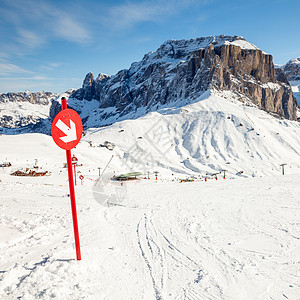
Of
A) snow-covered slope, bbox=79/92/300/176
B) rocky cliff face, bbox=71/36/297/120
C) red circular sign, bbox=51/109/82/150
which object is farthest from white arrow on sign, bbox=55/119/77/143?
rocky cliff face, bbox=71/36/297/120

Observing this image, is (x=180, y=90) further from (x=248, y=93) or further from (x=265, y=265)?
(x=265, y=265)

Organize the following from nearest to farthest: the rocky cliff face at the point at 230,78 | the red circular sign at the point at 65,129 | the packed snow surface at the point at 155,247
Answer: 1. the packed snow surface at the point at 155,247
2. the red circular sign at the point at 65,129
3. the rocky cliff face at the point at 230,78

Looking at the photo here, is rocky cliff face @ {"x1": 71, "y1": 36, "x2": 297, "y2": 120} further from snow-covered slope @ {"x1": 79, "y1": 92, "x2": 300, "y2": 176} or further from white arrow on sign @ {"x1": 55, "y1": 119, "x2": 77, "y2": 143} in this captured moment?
white arrow on sign @ {"x1": 55, "y1": 119, "x2": 77, "y2": 143}

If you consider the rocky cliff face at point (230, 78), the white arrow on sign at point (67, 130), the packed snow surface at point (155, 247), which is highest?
the rocky cliff face at point (230, 78)

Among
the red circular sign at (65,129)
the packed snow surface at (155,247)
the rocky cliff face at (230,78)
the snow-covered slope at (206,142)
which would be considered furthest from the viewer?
the rocky cliff face at (230,78)

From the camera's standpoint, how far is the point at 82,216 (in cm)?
764

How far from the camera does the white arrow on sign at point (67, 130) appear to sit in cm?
407

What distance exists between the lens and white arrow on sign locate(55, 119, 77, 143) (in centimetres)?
407

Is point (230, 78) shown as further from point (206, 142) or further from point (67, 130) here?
point (67, 130)

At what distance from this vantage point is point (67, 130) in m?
4.11

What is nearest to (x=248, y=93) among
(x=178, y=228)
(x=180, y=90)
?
(x=180, y=90)

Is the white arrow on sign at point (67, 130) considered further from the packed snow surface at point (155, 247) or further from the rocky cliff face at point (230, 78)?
the rocky cliff face at point (230, 78)

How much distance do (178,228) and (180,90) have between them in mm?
123592

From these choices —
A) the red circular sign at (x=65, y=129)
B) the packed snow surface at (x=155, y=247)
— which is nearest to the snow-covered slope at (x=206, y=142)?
the packed snow surface at (x=155, y=247)
